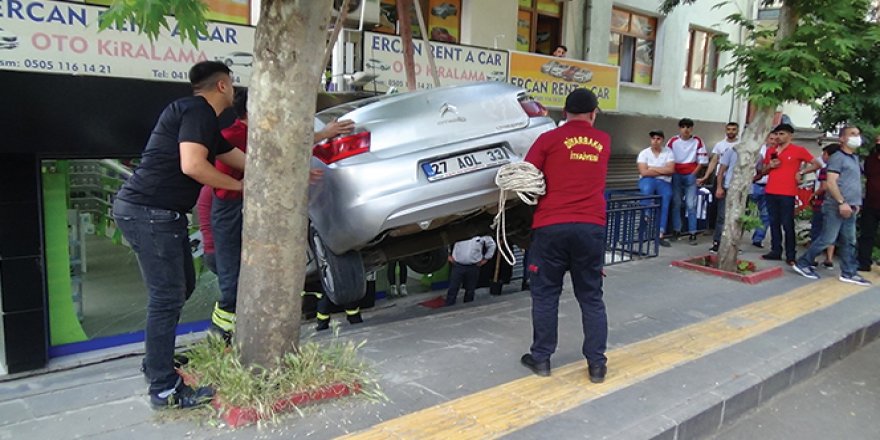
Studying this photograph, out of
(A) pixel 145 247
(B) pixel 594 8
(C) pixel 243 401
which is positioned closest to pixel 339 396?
(C) pixel 243 401

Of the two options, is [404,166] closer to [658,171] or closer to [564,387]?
[564,387]

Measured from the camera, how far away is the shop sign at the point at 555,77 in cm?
888

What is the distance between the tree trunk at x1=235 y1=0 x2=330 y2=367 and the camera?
10.8ft

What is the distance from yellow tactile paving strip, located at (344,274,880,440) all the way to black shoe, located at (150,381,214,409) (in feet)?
2.71

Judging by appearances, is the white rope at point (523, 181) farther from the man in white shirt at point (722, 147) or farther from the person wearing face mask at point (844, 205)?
the man in white shirt at point (722, 147)

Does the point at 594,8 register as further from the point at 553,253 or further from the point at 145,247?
the point at 145,247

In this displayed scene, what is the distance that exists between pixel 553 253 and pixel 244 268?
1875mm

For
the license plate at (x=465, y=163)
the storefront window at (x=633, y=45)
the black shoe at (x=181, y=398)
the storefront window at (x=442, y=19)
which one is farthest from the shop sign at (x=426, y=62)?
the storefront window at (x=633, y=45)

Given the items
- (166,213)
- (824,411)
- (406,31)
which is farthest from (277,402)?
(406,31)

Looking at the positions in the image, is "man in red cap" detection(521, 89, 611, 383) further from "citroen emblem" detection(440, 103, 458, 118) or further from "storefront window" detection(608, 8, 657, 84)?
"storefront window" detection(608, 8, 657, 84)

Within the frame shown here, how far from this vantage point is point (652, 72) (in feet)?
45.2

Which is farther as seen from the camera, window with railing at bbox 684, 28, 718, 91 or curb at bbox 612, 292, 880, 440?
window with railing at bbox 684, 28, 718, 91

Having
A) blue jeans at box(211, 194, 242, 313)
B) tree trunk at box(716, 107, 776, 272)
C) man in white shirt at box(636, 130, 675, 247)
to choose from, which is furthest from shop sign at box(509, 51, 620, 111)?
blue jeans at box(211, 194, 242, 313)

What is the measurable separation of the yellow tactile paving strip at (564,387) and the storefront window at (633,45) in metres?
8.21
